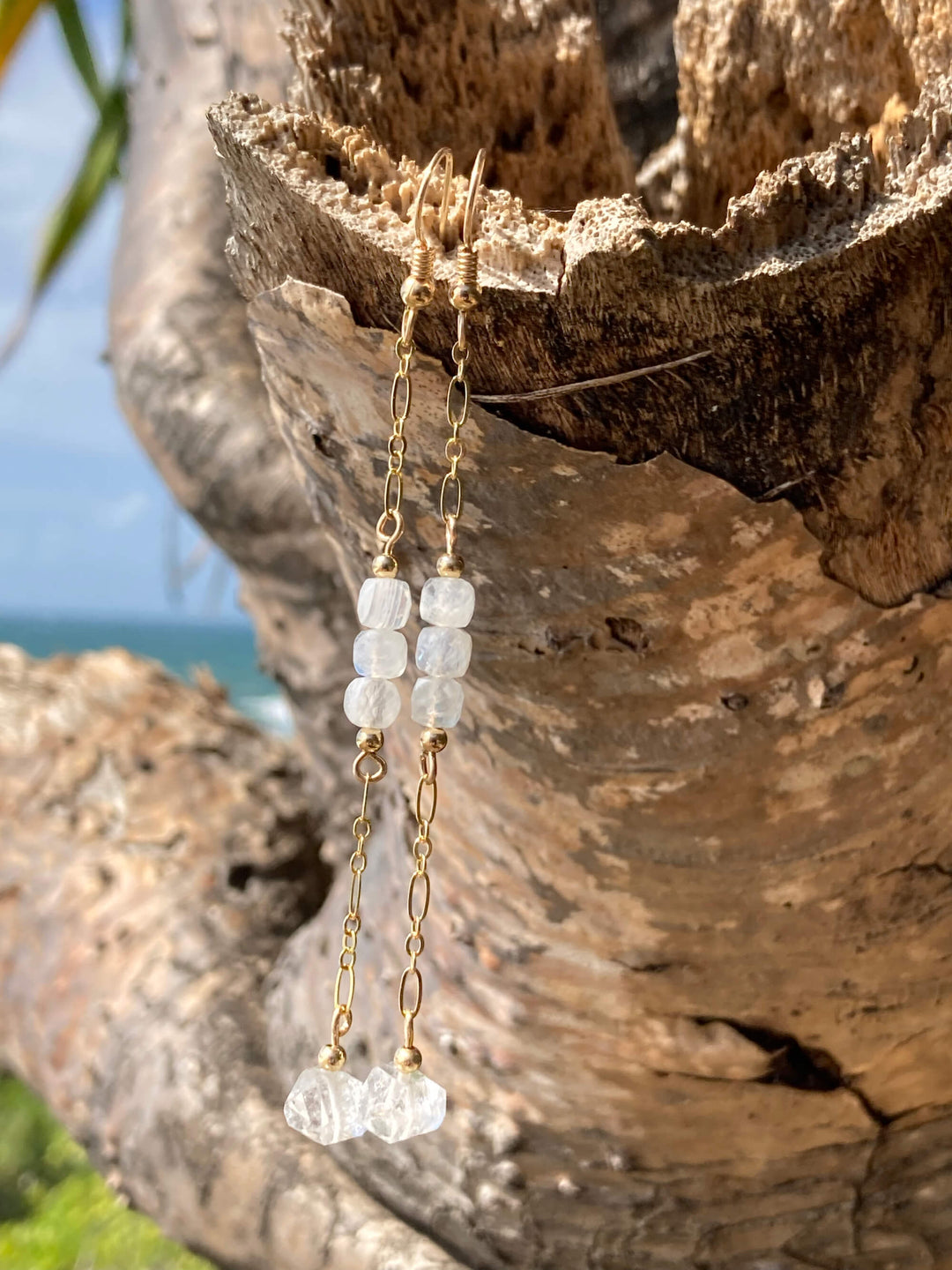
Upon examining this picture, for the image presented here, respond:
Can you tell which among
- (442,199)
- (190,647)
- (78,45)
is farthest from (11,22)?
(190,647)

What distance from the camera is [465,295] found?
44 centimetres

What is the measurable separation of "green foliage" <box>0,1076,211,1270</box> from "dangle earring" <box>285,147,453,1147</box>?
Result: 903 millimetres

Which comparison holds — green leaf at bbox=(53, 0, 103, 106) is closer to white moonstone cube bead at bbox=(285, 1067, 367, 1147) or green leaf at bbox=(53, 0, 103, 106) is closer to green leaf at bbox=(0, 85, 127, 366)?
green leaf at bbox=(0, 85, 127, 366)

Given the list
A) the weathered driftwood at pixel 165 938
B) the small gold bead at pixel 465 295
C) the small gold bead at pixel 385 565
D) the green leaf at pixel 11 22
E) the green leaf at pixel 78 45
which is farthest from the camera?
the green leaf at pixel 78 45

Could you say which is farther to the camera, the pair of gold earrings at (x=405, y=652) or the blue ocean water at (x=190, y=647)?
the blue ocean water at (x=190, y=647)

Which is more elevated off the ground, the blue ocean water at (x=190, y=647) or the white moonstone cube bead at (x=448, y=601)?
the blue ocean water at (x=190, y=647)

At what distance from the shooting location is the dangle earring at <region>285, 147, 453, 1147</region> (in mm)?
497

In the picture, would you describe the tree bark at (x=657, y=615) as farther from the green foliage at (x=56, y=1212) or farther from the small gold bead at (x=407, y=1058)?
the green foliage at (x=56, y=1212)

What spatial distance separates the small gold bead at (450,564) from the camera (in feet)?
1.70

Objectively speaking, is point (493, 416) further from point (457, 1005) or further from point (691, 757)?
point (457, 1005)

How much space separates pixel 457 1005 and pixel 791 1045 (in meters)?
0.21

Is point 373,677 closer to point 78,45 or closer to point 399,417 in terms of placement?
point 399,417

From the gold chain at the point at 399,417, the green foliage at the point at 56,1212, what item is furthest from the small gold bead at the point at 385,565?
the green foliage at the point at 56,1212

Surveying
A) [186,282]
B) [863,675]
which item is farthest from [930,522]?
[186,282]
